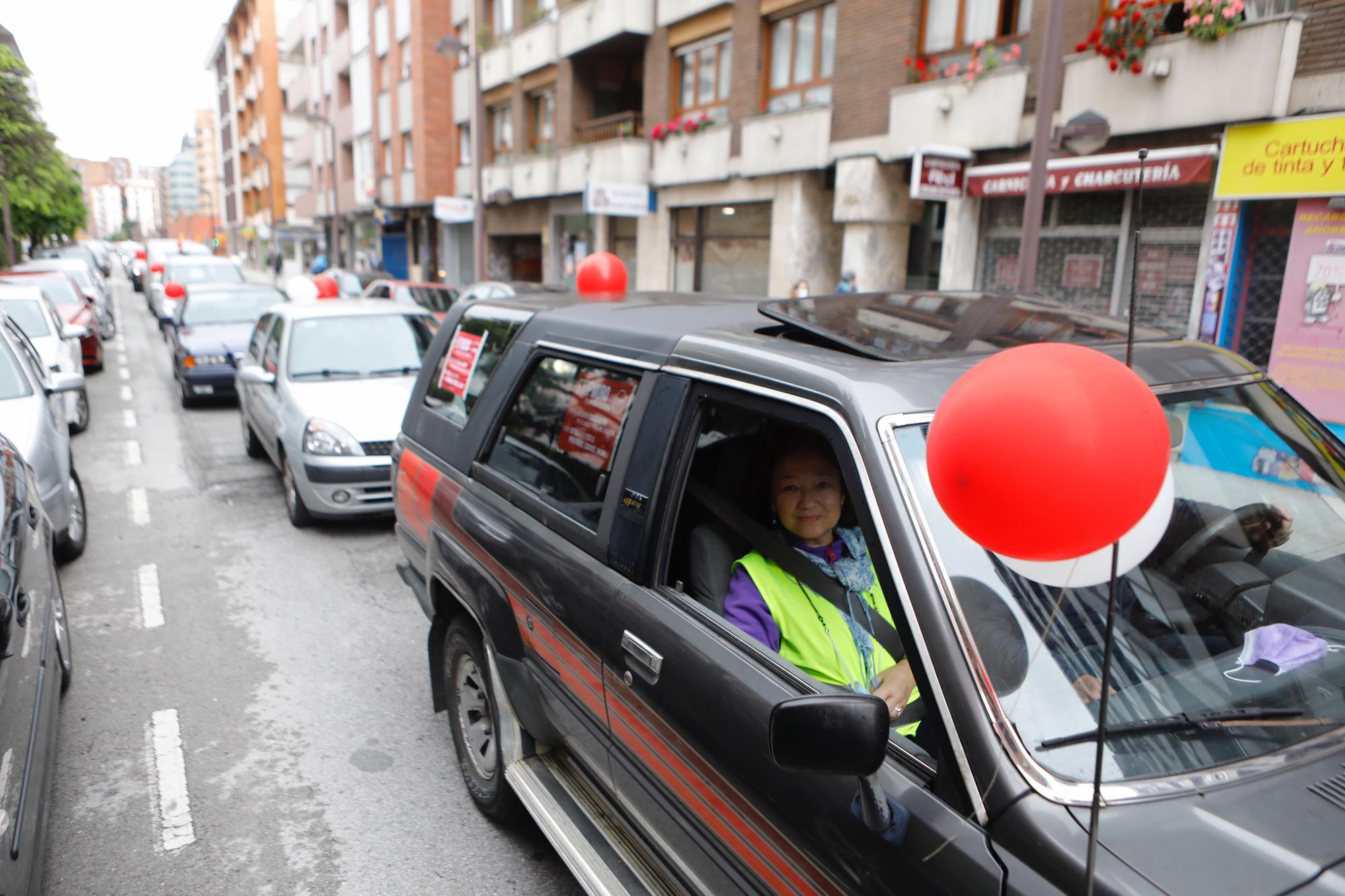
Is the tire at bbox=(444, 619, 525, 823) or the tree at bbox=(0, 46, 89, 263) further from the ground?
the tree at bbox=(0, 46, 89, 263)

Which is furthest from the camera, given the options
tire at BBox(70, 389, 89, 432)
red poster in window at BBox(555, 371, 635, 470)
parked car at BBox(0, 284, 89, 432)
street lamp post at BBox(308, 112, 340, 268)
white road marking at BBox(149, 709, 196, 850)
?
street lamp post at BBox(308, 112, 340, 268)

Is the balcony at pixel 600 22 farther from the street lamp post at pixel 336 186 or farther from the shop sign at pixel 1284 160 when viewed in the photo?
the street lamp post at pixel 336 186

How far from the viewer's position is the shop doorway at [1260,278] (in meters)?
9.29

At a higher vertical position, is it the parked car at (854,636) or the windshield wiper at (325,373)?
the parked car at (854,636)

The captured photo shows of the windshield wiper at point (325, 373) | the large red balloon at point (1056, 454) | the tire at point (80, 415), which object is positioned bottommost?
the tire at point (80, 415)

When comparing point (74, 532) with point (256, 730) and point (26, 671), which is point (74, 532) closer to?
point (256, 730)

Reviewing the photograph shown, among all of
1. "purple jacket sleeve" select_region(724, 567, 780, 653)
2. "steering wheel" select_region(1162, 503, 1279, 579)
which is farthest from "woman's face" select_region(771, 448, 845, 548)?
"steering wheel" select_region(1162, 503, 1279, 579)

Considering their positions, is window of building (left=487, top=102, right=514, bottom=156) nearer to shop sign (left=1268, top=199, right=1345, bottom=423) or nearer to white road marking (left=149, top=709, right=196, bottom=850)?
shop sign (left=1268, top=199, right=1345, bottom=423)

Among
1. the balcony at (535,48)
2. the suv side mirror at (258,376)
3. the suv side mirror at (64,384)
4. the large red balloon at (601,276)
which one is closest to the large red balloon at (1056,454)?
the large red balloon at (601,276)

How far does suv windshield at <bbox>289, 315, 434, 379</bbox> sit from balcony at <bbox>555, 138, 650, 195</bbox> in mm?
12339

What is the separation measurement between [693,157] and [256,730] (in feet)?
51.9

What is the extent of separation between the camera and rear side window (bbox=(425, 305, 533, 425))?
362 cm

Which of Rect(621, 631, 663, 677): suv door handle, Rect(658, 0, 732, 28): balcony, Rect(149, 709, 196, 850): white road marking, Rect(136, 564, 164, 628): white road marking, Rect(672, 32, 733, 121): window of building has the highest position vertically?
Rect(658, 0, 732, 28): balcony

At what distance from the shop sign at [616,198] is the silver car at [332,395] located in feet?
30.3
